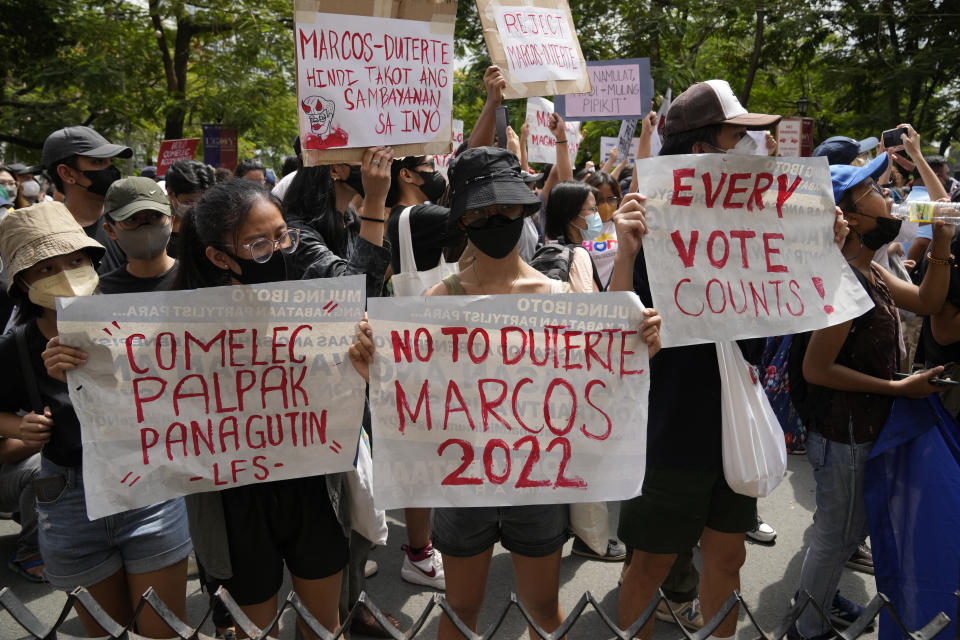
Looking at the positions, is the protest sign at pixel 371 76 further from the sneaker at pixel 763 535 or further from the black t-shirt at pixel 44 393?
the sneaker at pixel 763 535

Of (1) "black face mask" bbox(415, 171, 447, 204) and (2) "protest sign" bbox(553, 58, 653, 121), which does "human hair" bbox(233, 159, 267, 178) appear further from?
(1) "black face mask" bbox(415, 171, 447, 204)

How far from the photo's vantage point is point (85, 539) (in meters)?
2.54

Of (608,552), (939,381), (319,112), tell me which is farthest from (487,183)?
(608,552)

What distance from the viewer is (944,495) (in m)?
2.81

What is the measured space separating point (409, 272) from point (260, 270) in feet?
3.97

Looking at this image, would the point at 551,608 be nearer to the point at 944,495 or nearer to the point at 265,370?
the point at 265,370

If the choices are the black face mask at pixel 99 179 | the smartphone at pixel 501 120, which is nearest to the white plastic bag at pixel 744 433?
the smartphone at pixel 501 120

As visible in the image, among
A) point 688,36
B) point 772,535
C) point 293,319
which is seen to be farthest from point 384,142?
point 688,36

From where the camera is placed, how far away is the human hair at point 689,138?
2682 millimetres

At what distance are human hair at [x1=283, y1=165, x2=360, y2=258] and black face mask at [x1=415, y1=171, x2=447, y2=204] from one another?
71 cm

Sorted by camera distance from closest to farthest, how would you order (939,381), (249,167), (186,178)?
(939,381) → (186,178) → (249,167)

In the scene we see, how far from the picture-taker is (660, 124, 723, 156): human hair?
268 centimetres

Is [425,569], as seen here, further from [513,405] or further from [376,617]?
[376,617]

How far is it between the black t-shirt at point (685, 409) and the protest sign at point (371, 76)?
1.05 m
